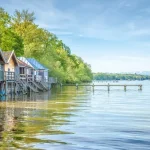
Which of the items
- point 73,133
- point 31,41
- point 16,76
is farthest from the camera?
point 31,41

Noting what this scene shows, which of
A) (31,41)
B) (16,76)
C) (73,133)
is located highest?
(31,41)

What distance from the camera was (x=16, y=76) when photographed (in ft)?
205

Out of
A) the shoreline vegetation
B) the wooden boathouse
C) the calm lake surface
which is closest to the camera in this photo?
the calm lake surface

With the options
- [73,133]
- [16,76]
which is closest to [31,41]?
[16,76]

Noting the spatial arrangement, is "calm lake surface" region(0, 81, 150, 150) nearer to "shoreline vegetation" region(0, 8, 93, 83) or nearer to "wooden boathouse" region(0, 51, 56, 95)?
"wooden boathouse" region(0, 51, 56, 95)

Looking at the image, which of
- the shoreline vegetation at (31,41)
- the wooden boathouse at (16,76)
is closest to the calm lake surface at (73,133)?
the wooden boathouse at (16,76)

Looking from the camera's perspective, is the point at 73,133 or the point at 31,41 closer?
the point at 73,133

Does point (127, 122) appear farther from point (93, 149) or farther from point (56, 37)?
point (56, 37)

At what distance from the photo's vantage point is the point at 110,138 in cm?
2003

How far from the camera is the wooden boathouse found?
56438mm

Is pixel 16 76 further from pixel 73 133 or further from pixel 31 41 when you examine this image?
pixel 31 41

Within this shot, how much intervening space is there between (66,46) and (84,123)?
4941 inches

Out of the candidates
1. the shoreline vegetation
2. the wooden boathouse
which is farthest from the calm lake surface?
the shoreline vegetation

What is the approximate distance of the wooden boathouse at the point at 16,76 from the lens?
56.4 meters
